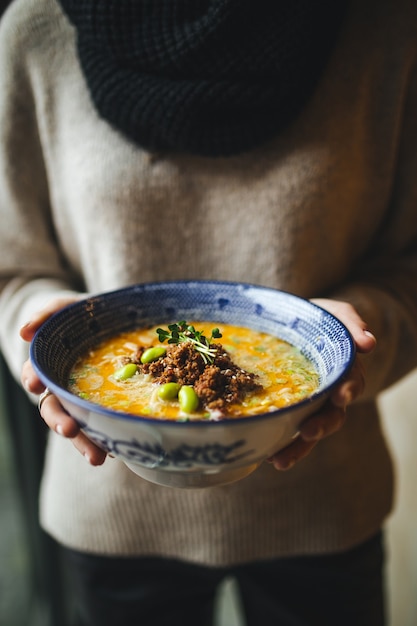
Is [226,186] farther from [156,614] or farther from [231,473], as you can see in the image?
[156,614]

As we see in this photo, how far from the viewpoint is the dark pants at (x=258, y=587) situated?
1.54m

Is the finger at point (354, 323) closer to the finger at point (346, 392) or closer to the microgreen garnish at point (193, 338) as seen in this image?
the finger at point (346, 392)

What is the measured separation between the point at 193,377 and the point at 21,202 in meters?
0.76

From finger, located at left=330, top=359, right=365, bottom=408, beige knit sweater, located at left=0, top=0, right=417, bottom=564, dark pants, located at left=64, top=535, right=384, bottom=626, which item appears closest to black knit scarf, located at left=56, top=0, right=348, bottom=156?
beige knit sweater, located at left=0, top=0, right=417, bottom=564

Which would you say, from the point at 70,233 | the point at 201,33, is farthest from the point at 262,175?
the point at 70,233

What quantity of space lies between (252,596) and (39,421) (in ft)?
3.31

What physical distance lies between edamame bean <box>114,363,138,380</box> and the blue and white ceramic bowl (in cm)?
12

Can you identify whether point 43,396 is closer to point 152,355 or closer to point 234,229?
point 152,355

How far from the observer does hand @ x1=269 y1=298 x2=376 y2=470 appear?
0.89m

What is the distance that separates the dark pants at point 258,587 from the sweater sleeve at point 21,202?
0.65 metres

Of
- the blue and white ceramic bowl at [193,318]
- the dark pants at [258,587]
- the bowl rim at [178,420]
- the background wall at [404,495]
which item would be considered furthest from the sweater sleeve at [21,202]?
the background wall at [404,495]

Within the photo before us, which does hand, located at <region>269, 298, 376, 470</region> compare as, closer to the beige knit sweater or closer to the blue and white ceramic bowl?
the blue and white ceramic bowl

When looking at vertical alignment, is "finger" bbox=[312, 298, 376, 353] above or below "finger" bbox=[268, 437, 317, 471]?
above

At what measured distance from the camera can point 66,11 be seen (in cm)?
129
